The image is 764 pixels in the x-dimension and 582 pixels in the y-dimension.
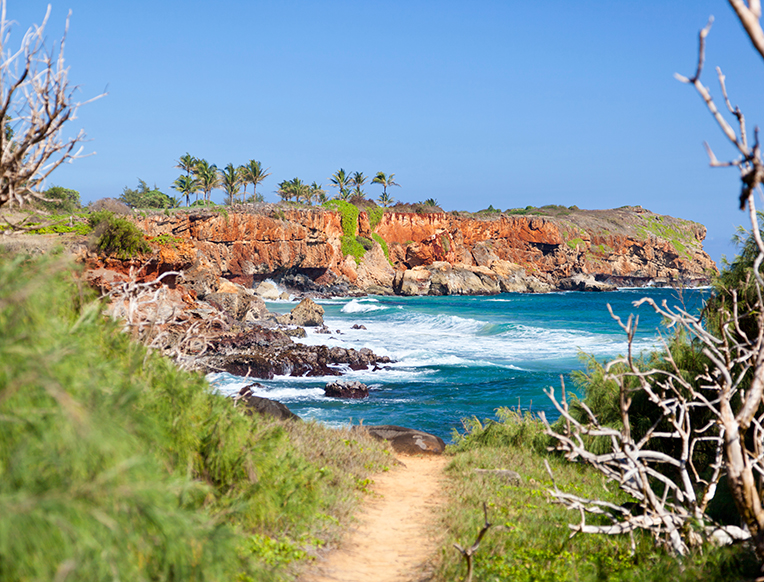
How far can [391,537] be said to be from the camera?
7328 millimetres

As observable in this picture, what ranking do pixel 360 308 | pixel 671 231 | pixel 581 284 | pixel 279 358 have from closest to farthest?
pixel 279 358
pixel 360 308
pixel 581 284
pixel 671 231

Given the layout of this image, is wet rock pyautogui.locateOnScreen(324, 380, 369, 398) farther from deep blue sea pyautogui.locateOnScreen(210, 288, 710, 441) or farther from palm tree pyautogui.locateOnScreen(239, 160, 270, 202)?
palm tree pyautogui.locateOnScreen(239, 160, 270, 202)

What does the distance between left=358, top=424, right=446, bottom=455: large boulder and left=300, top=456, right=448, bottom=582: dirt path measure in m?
2.73

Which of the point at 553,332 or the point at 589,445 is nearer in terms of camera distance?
the point at 589,445

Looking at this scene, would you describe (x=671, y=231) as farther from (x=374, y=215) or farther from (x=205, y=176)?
(x=205, y=176)

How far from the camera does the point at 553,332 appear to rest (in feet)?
135

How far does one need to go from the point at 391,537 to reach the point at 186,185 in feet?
219

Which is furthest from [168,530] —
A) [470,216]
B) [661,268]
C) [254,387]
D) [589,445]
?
[661,268]

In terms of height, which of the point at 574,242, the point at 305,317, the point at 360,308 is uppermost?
the point at 574,242

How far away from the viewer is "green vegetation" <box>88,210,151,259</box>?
23.5 m

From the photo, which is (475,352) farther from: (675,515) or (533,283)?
(533,283)

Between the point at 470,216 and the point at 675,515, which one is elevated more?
the point at 470,216

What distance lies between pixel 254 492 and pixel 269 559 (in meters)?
0.70

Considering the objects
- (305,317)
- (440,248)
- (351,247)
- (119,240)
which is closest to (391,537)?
(119,240)
